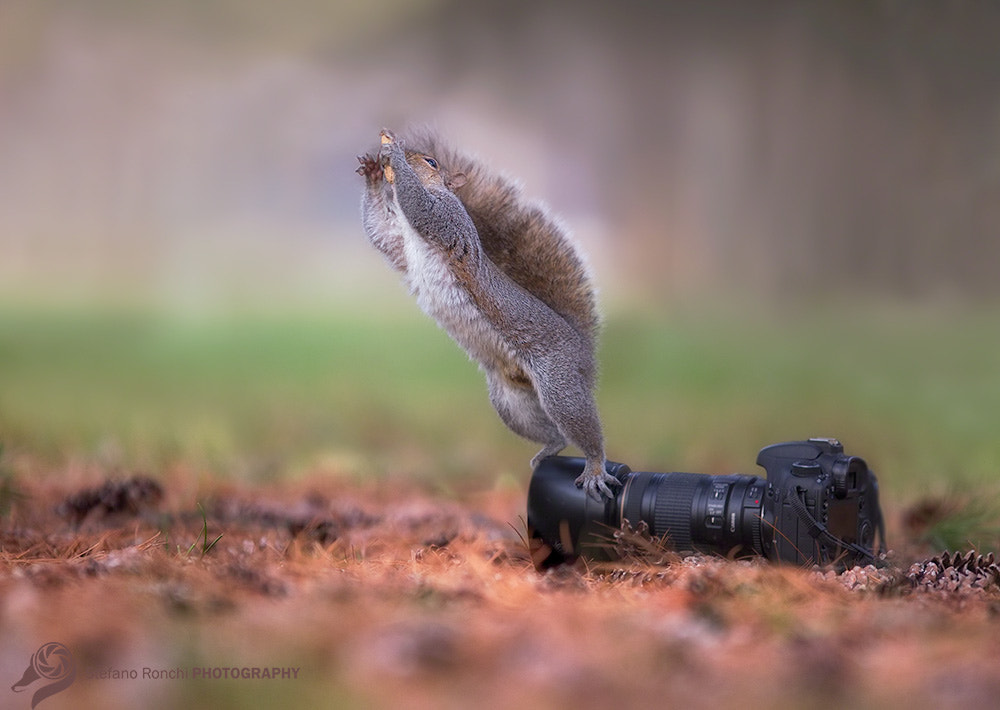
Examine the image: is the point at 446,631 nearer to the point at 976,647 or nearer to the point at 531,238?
the point at 976,647

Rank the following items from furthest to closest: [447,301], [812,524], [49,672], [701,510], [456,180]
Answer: [456,180] → [447,301] → [701,510] → [812,524] → [49,672]

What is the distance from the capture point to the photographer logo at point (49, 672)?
1.28 meters

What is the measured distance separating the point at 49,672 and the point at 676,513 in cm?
134

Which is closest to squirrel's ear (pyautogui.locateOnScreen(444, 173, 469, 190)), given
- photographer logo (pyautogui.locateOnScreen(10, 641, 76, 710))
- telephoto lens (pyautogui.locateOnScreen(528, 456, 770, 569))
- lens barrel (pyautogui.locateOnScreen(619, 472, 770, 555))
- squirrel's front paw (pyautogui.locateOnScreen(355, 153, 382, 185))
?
squirrel's front paw (pyautogui.locateOnScreen(355, 153, 382, 185))

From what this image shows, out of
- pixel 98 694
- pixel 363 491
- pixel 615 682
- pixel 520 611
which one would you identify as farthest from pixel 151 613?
pixel 363 491

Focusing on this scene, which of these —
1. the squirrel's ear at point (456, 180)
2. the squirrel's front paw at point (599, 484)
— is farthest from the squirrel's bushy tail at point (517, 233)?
the squirrel's front paw at point (599, 484)

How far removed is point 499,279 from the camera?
228 centimetres

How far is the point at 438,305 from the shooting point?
2.25m

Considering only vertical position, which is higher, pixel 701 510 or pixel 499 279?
pixel 499 279

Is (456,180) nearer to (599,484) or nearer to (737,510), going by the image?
(599,484)

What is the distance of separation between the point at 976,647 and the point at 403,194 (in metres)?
1.48

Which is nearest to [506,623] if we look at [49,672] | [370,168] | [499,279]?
[49,672]

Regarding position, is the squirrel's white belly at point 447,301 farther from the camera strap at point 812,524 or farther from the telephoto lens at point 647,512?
the camera strap at point 812,524

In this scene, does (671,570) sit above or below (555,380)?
below
